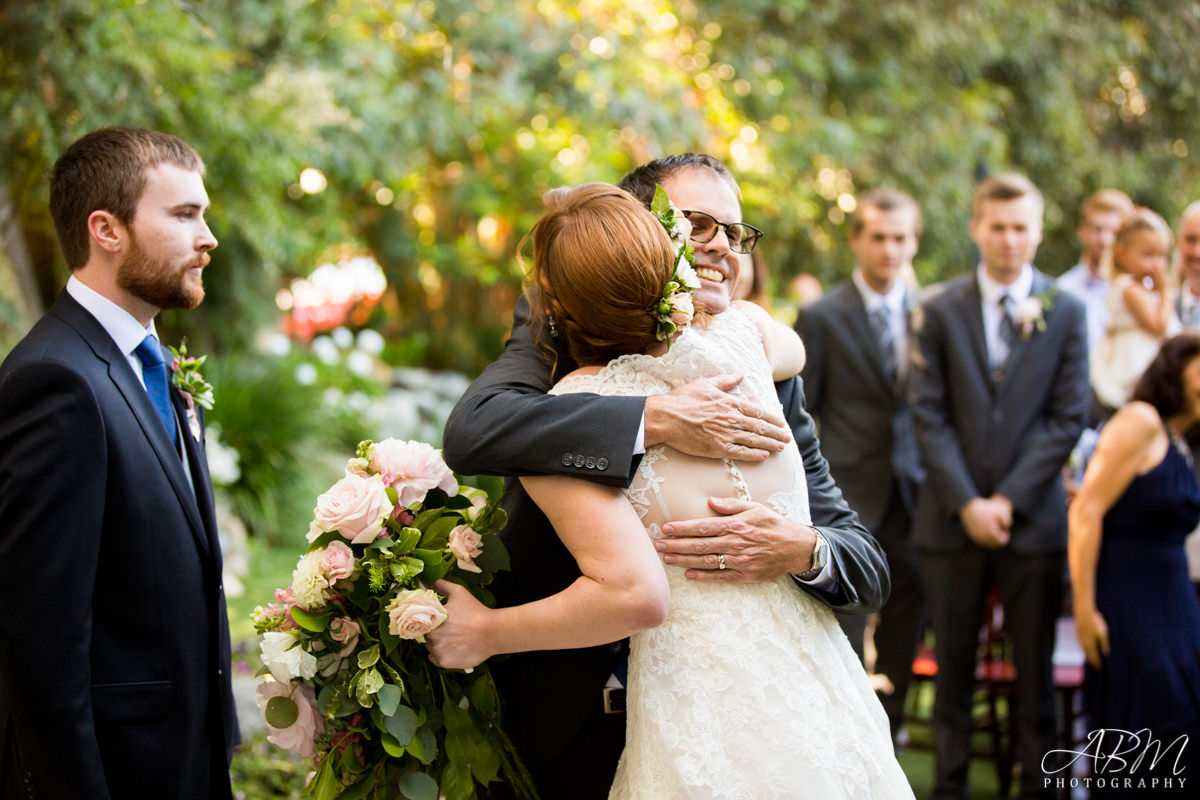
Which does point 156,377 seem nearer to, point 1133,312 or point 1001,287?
point 1001,287

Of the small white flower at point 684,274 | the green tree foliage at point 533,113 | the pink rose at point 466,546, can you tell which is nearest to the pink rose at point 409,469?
the pink rose at point 466,546

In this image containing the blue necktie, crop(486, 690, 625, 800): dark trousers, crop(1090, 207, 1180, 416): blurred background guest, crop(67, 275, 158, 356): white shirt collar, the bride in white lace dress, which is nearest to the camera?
the bride in white lace dress

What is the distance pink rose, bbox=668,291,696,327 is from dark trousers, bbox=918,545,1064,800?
3.20 metres

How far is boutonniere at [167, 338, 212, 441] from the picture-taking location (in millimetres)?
2818

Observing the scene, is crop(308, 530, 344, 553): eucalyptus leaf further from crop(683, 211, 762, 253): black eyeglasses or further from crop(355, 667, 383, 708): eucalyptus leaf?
crop(683, 211, 762, 253): black eyeglasses

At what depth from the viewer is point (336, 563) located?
2.18 meters

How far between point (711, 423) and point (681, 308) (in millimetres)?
234

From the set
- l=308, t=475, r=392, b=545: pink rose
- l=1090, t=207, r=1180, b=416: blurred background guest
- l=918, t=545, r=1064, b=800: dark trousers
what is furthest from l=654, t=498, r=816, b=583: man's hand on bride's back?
l=1090, t=207, r=1180, b=416: blurred background guest

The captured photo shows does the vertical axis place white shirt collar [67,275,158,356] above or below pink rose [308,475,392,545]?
above

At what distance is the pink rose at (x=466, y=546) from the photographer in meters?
2.22

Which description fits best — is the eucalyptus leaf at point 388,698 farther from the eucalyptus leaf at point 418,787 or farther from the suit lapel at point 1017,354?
the suit lapel at point 1017,354

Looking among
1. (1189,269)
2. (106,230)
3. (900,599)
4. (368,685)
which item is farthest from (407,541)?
(1189,269)

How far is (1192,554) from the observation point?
4.91 m

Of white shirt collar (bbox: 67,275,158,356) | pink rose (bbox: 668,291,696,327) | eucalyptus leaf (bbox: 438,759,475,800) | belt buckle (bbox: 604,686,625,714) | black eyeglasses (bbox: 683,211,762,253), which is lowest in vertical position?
eucalyptus leaf (bbox: 438,759,475,800)
